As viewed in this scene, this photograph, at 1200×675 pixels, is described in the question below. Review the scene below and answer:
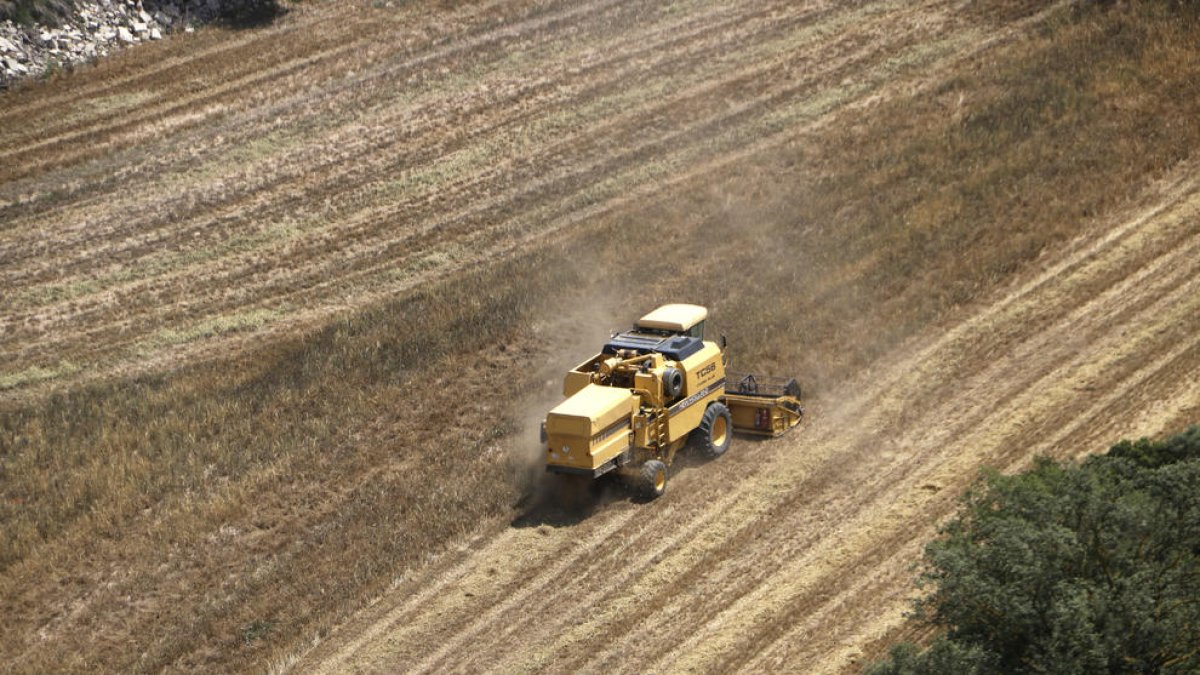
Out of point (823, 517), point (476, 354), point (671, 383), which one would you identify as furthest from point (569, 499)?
point (476, 354)

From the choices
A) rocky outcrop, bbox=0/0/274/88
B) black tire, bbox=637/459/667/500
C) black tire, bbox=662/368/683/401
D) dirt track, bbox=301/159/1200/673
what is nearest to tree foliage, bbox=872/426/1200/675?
dirt track, bbox=301/159/1200/673

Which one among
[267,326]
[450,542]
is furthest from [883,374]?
[267,326]

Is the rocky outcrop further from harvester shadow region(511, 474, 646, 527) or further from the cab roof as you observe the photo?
harvester shadow region(511, 474, 646, 527)

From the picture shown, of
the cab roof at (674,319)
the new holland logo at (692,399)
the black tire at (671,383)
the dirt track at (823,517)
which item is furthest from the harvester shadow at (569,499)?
the cab roof at (674,319)

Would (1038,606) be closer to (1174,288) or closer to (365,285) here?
(1174,288)

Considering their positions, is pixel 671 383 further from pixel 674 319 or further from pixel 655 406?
pixel 674 319

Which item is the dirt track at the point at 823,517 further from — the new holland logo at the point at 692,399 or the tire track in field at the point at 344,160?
the tire track in field at the point at 344,160

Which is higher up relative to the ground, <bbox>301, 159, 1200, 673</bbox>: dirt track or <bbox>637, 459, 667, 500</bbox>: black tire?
<bbox>637, 459, 667, 500</bbox>: black tire
